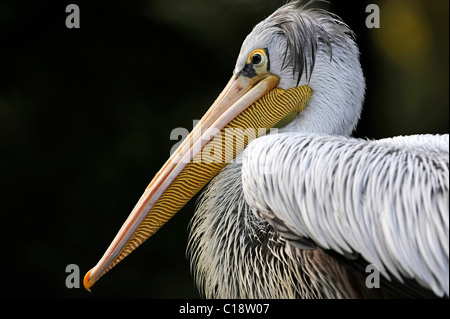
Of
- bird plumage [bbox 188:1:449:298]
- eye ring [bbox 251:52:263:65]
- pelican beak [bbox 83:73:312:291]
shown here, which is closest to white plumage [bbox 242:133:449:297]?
bird plumage [bbox 188:1:449:298]

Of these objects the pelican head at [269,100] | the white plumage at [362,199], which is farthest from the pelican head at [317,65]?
the white plumage at [362,199]

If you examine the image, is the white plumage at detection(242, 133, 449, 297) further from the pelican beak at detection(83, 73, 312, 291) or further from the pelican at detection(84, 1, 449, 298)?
the pelican beak at detection(83, 73, 312, 291)

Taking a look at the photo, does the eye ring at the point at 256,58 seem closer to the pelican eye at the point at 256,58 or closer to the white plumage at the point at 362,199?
the pelican eye at the point at 256,58

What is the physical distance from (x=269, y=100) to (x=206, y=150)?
0.33 m

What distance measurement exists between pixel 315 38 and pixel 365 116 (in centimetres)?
175

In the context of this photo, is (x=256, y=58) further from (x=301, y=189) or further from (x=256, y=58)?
(x=301, y=189)

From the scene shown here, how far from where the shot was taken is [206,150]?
1.91m

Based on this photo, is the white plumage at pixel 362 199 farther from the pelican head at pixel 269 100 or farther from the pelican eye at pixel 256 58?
the pelican eye at pixel 256 58

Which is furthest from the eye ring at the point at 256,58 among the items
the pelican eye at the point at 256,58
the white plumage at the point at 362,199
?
the white plumage at the point at 362,199

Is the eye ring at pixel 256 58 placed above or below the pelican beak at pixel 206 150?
above

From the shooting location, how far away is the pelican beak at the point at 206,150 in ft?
6.17

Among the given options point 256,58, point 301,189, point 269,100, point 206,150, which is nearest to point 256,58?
point 256,58

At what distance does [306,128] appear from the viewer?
6.45 feet

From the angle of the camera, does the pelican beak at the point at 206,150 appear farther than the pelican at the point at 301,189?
Yes
